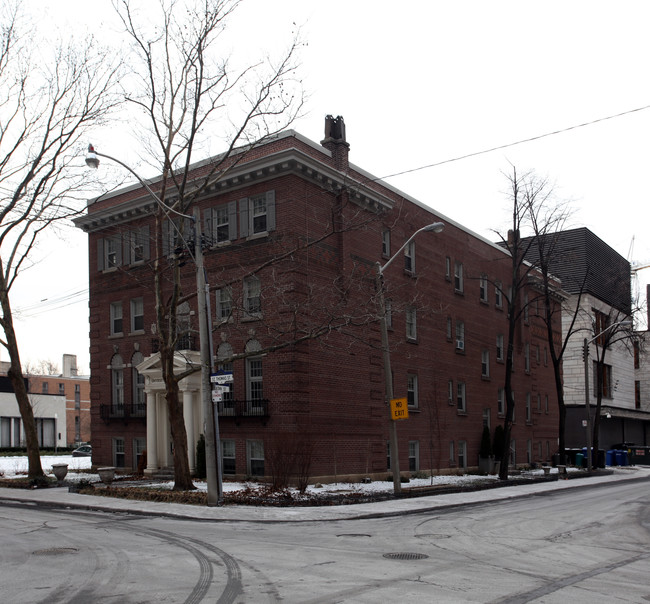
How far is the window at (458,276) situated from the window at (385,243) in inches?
268

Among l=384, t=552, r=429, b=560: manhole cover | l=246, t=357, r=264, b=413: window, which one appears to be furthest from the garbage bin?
l=384, t=552, r=429, b=560: manhole cover

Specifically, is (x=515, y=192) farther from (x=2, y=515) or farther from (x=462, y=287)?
(x=2, y=515)

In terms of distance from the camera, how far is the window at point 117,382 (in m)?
31.9

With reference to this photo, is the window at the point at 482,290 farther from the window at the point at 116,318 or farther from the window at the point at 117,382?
the window at the point at 117,382

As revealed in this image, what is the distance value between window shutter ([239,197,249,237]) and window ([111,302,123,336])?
27.1ft

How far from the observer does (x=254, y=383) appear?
87.7 feet

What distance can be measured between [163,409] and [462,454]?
15.1m

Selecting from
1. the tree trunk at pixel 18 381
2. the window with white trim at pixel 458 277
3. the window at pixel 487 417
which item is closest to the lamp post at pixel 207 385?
the tree trunk at pixel 18 381

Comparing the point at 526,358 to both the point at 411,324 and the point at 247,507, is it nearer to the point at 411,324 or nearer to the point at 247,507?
the point at 411,324

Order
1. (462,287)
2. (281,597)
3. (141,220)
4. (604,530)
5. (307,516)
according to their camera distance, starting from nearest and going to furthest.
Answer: (281,597)
(604,530)
(307,516)
(141,220)
(462,287)

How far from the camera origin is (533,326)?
46.0 m

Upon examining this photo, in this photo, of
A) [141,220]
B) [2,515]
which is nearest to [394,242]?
[141,220]

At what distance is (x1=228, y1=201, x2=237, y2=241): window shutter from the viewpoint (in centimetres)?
2764

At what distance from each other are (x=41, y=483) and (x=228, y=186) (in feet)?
42.1
